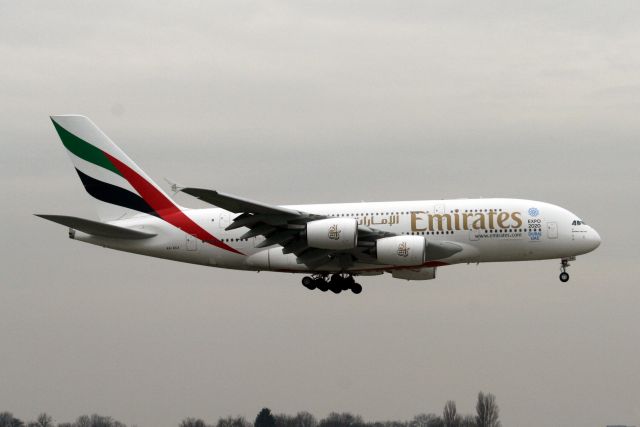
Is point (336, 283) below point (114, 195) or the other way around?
below

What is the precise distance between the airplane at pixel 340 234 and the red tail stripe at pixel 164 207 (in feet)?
0.18

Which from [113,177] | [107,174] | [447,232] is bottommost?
[447,232]

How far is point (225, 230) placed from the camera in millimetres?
71875

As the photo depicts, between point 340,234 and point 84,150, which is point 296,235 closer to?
point 340,234

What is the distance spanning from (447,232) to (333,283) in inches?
327

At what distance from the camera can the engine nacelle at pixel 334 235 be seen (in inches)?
2677

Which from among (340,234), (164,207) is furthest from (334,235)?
(164,207)

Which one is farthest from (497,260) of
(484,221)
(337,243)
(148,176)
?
(148,176)

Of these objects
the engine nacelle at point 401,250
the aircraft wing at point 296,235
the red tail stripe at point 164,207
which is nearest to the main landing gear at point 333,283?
the aircraft wing at point 296,235

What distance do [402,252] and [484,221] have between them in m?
4.67

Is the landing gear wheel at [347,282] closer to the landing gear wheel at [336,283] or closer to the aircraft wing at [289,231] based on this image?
the landing gear wheel at [336,283]

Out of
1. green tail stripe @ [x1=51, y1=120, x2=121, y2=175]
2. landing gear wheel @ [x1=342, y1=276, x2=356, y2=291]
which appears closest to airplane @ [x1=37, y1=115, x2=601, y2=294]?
landing gear wheel @ [x1=342, y1=276, x2=356, y2=291]

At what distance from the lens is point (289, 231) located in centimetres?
6962

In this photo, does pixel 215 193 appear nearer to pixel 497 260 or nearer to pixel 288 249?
pixel 288 249
